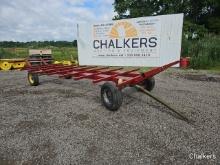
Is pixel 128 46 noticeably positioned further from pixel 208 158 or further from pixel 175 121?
pixel 208 158

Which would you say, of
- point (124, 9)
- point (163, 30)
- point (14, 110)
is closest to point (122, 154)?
point (14, 110)

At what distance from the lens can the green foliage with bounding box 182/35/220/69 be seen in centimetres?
1370

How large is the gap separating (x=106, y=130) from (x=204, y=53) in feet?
39.6

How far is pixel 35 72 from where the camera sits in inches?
322

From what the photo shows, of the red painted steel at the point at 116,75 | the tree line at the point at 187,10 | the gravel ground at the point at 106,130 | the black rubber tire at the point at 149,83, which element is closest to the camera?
the gravel ground at the point at 106,130

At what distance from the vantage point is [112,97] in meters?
5.32

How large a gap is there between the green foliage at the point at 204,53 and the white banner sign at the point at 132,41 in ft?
7.23

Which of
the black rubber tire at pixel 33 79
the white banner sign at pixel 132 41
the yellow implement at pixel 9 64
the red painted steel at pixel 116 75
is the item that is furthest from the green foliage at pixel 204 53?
the yellow implement at pixel 9 64

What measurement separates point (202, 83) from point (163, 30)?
→ 16.6 feet

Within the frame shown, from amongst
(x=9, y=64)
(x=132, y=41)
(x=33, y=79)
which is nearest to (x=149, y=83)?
(x=33, y=79)

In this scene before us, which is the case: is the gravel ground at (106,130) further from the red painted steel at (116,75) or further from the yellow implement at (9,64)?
the yellow implement at (9,64)

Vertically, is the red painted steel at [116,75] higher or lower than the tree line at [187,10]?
lower

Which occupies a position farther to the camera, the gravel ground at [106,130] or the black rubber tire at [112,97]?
the black rubber tire at [112,97]

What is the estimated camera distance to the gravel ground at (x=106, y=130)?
3.46 m
